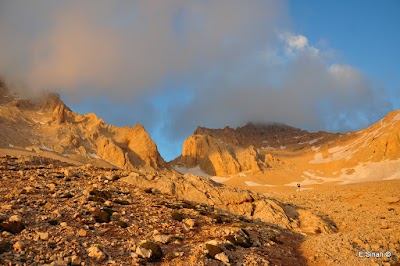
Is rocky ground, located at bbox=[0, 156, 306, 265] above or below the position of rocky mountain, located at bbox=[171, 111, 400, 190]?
below

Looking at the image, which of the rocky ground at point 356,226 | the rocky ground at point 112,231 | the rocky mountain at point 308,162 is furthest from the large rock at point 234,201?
the rocky mountain at point 308,162

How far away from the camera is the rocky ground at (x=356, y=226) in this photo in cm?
1978

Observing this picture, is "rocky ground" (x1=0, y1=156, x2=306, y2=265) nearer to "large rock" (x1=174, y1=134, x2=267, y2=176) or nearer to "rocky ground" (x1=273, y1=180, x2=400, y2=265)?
"rocky ground" (x1=273, y1=180, x2=400, y2=265)

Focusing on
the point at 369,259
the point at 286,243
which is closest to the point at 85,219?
the point at 286,243

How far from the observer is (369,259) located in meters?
19.1

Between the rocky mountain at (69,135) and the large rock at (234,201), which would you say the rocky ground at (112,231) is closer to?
the large rock at (234,201)

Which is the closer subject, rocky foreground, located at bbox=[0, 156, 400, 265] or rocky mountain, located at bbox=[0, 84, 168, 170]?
rocky foreground, located at bbox=[0, 156, 400, 265]

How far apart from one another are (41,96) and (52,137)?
31.9 meters

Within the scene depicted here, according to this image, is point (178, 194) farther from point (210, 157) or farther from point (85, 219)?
point (210, 157)

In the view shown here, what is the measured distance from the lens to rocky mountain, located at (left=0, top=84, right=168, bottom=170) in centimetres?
10425

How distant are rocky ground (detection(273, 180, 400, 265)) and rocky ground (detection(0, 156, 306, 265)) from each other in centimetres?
187

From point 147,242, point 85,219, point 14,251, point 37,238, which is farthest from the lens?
point 85,219

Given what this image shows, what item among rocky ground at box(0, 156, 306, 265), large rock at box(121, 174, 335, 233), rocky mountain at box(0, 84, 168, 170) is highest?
rocky mountain at box(0, 84, 168, 170)

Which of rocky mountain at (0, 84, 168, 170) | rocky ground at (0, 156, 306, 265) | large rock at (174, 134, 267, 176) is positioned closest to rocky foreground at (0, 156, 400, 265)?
rocky ground at (0, 156, 306, 265)
